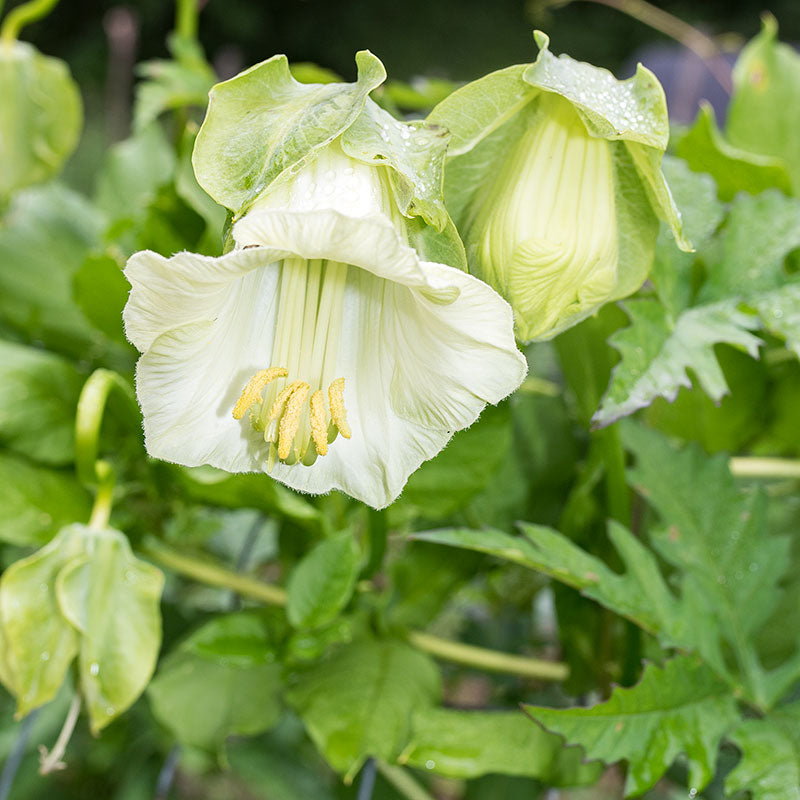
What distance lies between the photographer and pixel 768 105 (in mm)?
483

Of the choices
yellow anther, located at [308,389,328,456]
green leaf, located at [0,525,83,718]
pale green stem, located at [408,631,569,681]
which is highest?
yellow anther, located at [308,389,328,456]

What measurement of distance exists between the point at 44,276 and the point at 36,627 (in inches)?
8.1

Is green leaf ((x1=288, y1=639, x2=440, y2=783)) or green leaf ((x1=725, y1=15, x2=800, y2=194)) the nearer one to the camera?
green leaf ((x1=288, y1=639, x2=440, y2=783))

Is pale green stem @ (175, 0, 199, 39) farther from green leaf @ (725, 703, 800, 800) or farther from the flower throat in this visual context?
green leaf @ (725, 703, 800, 800)

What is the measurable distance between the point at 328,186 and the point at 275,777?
48 cm

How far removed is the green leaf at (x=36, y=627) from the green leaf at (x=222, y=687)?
0.16 ft

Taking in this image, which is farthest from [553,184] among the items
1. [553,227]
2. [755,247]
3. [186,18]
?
[186,18]

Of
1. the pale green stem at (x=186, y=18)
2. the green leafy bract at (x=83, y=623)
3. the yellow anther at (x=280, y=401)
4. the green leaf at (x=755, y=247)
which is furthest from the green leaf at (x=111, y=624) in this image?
the pale green stem at (x=186, y=18)

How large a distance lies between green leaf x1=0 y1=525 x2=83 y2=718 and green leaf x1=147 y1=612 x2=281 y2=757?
5 cm

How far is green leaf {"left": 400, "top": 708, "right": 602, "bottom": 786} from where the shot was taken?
34cm

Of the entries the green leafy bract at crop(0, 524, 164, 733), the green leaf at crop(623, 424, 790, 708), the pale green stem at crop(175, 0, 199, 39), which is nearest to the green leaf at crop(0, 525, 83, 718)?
the green leafy bract at crop(0, 524, 164, 733)

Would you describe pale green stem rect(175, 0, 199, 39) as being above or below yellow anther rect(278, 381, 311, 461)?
below

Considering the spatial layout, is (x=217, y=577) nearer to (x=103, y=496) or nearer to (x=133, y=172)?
(x=103, y=496)

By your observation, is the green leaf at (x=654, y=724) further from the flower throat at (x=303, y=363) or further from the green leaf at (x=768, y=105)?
the green leaf at (x=768, y=105)
